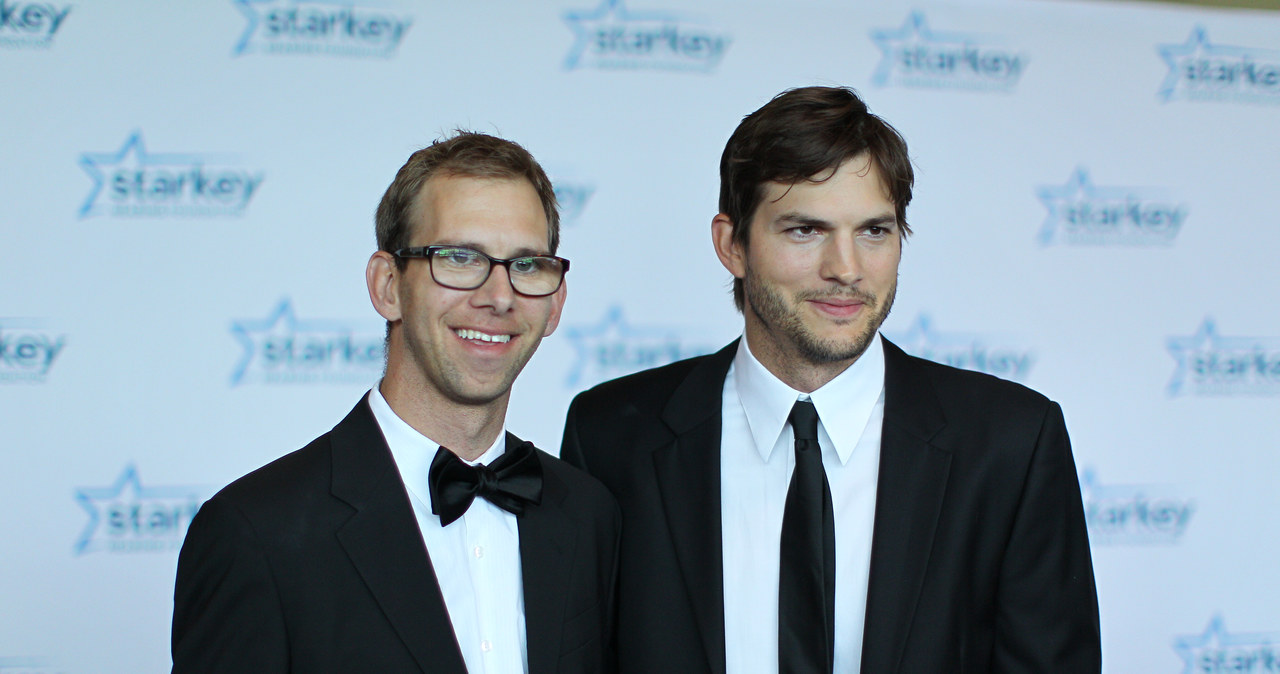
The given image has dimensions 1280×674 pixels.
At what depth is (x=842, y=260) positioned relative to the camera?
1778 millimetres

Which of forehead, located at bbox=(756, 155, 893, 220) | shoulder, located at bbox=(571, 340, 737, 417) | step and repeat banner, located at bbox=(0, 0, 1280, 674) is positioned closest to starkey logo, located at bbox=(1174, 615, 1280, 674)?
step and repeat banner, located at bbox=(0, 0, 1280, 674)

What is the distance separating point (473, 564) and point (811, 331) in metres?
0.69

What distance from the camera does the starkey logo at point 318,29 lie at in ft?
9.78

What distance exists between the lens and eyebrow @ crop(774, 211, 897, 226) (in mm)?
1815

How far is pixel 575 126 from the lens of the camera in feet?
10.3

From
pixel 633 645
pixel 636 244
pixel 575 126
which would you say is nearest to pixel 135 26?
pixel 575 126

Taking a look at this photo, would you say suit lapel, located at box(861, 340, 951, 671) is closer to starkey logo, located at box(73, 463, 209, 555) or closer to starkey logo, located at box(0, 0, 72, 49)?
starkey logo, located at box(73, 463, 209, 555)

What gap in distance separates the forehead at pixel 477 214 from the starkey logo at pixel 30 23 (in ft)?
6.18

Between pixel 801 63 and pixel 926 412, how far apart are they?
1766mm

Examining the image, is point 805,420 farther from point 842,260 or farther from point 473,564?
point 473,564

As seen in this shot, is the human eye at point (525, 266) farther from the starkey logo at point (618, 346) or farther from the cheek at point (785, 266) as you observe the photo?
the starkey logo at point (618, 346)

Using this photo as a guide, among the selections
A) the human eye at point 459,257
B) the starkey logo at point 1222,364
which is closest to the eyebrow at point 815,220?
the human eye at point 459,257

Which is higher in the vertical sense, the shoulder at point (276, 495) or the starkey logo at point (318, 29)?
the starkey logo at point (318, 29)

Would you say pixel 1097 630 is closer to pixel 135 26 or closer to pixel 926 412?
pixel 926 412
